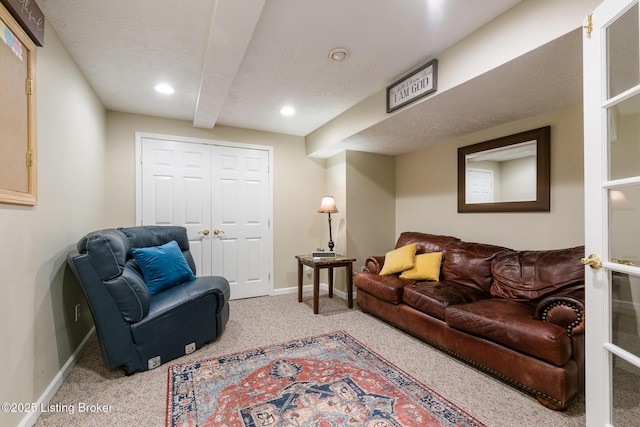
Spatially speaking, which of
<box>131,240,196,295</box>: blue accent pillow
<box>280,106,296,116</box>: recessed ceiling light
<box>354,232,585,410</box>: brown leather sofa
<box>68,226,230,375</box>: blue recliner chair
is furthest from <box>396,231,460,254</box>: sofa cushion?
<box>131,240,196,295</box>: blue accent pillow

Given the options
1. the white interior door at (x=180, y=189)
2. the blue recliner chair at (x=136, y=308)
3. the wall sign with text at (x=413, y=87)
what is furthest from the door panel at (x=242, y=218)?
the wall sign with text at (x=413, y=87)

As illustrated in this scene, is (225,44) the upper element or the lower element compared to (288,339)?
upper

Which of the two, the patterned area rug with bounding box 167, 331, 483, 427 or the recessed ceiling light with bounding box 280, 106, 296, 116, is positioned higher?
the recessed ceiling light with bounding box 280, 106, 296, 116

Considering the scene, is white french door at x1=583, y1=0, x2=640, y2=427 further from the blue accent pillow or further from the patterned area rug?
the blue accent pillow

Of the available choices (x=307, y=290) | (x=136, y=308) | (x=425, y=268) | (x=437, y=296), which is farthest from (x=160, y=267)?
(x=425, y=268)

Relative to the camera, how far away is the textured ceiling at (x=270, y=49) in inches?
67.5

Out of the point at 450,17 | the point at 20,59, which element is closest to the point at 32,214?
the point at 20,59

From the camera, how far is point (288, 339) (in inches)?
105

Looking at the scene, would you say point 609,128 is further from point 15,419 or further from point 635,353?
point 15,419

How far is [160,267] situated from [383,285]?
2194 mm

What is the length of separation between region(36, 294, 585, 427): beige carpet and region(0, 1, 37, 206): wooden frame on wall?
4.19ft

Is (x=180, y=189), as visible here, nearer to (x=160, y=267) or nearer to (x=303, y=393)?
(x=160, y=267)

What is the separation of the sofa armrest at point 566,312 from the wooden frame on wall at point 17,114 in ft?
10.2

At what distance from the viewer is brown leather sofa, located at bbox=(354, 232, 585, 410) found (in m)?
1.71
